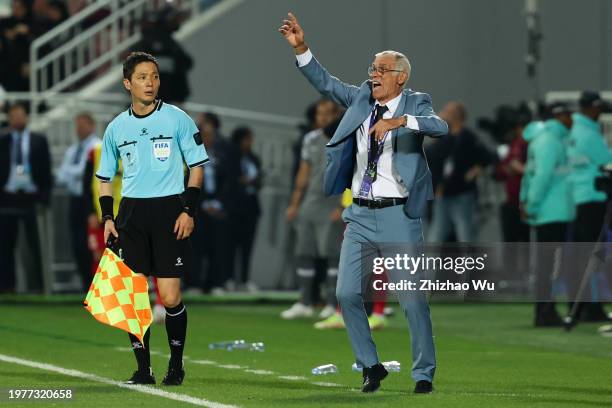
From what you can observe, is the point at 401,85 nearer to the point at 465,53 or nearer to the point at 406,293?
the point at 406,293

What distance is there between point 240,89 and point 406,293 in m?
14.6

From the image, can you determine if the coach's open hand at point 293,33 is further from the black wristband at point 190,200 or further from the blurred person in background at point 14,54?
the blurred person in background at point 14,54

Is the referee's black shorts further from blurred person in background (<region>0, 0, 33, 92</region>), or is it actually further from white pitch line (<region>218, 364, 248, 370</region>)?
blurred person in background (<region>0, 0, 33, 92</region>)

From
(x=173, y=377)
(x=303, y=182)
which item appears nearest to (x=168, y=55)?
(x=303, y=182)

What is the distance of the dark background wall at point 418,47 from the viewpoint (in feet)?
82.3

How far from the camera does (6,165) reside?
70.0ft

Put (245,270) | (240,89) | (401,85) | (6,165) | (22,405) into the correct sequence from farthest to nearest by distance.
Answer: (240,89)
(245,270)
(6,165)
(401,85)
(22,405)

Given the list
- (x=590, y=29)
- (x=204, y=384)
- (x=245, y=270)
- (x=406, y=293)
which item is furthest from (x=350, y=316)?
(x=590, y=29)

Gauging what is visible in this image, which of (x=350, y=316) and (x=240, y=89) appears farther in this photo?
(x=240, y=89)

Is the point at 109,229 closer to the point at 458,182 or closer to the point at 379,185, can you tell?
the point at 379,185

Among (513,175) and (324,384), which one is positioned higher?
(513,175)

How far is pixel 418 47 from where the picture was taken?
86.3 ft

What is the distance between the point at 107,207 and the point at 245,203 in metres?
11.7
